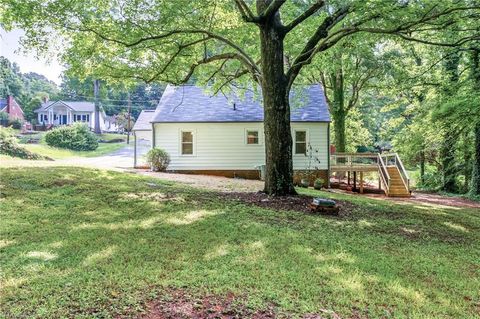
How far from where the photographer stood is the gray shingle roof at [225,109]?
61.5 ft

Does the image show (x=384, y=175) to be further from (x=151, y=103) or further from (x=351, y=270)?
(x=151, y=103)

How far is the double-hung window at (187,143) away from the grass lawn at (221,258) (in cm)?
1135

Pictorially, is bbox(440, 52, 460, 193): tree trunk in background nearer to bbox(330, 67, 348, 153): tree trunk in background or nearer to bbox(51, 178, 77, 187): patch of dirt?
bbox(330, 67, 348, 153): tree trunk in background

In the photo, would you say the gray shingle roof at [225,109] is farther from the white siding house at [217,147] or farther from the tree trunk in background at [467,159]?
the tree trunk in background at [467,159]

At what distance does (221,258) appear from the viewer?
440cm

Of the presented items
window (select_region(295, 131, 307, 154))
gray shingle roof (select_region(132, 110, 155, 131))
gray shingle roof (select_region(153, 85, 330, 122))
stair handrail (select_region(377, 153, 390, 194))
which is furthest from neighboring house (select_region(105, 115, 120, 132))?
stair handrail (select_region(377, 153, 390, 194))

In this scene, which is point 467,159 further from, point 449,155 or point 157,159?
point 157,159

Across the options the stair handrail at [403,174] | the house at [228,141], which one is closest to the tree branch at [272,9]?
the house at [228,141]

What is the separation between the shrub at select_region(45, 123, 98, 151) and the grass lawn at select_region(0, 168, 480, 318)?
28.7 m

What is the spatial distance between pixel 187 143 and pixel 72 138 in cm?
2043

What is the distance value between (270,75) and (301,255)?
547cm

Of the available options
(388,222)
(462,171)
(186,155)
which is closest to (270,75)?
(388,222)

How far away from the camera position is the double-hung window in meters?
19.0

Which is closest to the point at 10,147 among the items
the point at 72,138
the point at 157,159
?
the point at 157,159
